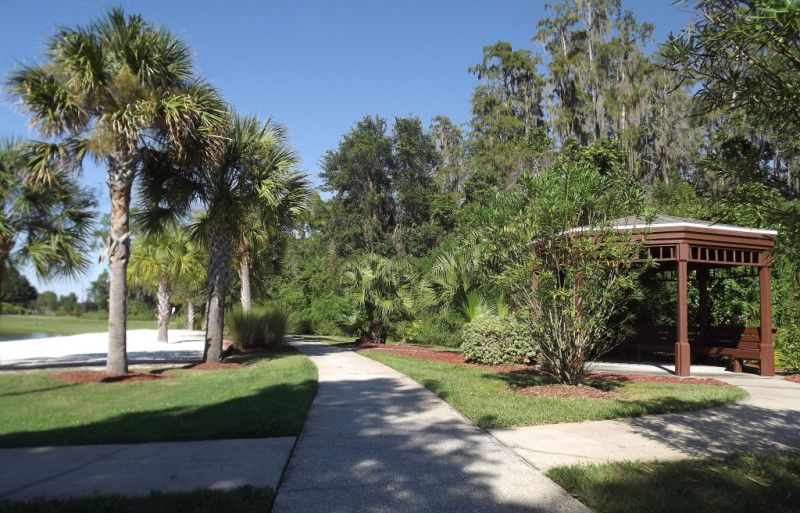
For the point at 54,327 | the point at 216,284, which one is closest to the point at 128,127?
the point at 216,284

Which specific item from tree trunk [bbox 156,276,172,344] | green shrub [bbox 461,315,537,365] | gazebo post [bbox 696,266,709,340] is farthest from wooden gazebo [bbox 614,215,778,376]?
tree trunk [bbox 156,276,172,344]

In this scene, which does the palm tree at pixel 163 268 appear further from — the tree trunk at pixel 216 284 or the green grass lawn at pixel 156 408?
the green grass lawn at pixel 156 408

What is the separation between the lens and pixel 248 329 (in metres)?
18.9

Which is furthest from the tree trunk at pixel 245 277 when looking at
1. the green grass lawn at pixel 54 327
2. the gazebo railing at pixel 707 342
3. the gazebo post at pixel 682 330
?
the green grass lawn at pixel 54 327

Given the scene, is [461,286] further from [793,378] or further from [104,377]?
[104,377]

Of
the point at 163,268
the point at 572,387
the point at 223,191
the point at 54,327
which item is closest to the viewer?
the point at 572,387

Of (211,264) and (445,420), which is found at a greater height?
(211,264)

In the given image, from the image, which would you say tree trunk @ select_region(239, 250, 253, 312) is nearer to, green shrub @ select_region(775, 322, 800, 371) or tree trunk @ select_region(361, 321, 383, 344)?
tree trunk @ select_region(361, 321, 383, 344)

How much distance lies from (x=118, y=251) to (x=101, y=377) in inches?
102

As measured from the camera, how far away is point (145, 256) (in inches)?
1076

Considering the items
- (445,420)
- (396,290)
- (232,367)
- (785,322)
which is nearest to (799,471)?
(445,420)

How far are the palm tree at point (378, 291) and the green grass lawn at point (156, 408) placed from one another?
7.83 meters

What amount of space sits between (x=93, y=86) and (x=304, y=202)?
20.3 feet

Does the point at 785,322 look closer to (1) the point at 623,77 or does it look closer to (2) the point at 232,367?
(2) the point at 232,367
